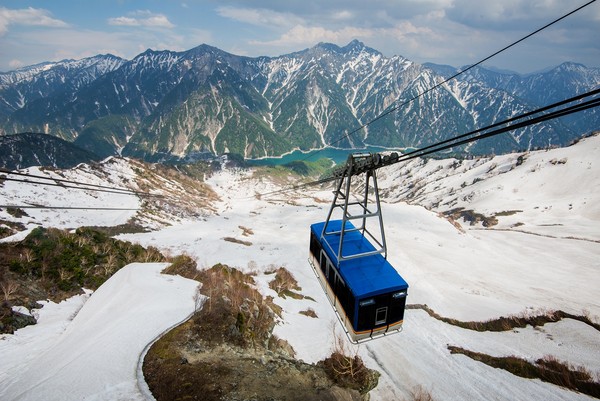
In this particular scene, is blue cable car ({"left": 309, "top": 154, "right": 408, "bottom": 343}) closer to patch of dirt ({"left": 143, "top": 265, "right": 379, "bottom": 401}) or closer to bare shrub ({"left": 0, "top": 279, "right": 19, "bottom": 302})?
patch of dirt ({"left": 143, "top": 265, "right": 379, "bottom": 401})

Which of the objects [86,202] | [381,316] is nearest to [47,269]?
[381,316]

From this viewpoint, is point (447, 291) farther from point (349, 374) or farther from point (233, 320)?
point (233, 320)

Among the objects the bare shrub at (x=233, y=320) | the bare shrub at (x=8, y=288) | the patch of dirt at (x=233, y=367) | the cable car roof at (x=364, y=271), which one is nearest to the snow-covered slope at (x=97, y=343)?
the patch of dirt at (x=233, y=367)

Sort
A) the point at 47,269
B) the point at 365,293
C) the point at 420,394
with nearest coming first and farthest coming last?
the point at 365,293
the point at 420,394
the point at 47,269

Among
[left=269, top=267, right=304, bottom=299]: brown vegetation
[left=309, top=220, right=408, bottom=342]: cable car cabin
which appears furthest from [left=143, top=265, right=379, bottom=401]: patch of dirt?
[left=269, top=267, right=304, bottom=299]: brown vegetation

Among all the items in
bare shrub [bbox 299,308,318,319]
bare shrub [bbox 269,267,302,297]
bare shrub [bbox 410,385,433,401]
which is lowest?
bare shrub [bbox 269,267,302,297]

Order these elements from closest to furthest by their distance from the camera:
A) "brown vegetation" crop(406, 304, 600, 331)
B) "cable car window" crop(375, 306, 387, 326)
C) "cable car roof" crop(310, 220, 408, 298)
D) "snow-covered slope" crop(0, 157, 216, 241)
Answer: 1. "cable car roof" crop(310, 220, 408, 298)
2. "cable car window" crop(375, 306, 387, 326)
3. "brown vegetation" crop(406, 304, 600, 331)
4. "snow-covered slope" crop(0, 157, 216, 241)

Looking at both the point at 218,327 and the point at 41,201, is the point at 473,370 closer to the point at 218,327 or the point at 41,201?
the point at 218,327

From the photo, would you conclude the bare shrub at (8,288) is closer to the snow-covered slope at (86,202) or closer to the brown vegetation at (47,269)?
the brown vegetation at (47,269)

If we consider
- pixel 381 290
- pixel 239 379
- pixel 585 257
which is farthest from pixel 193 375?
pixel 585 257
